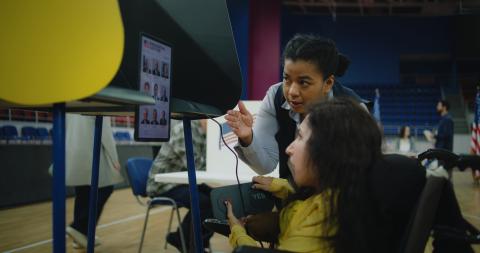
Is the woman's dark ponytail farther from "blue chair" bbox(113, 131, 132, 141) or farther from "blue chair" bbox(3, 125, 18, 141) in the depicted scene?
"blue chair" bbox(113, 131, 132, 141)

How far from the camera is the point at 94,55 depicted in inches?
29.6

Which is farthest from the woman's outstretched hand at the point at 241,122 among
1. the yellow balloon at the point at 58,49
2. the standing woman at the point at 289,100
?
the yellow balloon at the point at 58,49

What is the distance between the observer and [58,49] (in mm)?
759

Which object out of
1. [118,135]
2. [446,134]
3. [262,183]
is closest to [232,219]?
[262,183]

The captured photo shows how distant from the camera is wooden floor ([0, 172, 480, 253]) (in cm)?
319

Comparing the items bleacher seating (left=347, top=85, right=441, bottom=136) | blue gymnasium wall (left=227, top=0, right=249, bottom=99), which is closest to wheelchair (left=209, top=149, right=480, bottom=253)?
blue gymnasium wall (left=227, top=0, right=249, bottom=99)

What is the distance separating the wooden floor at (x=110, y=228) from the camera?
3188 millimetres

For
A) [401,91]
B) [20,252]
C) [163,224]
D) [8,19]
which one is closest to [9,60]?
[8,19]

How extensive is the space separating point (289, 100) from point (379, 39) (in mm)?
13537

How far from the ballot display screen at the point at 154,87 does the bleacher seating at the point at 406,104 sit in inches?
497

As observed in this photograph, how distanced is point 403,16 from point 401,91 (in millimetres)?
2364

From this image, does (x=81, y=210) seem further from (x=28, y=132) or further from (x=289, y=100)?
(x=28, y=132)

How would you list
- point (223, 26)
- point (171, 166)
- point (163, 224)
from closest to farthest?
point (223, 26) < point (171, 166) < point (163, 224)

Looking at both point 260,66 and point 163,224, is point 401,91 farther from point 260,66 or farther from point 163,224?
point 163,224
